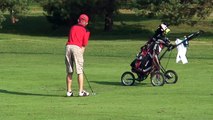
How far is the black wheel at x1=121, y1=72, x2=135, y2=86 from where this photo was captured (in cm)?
A: 1892

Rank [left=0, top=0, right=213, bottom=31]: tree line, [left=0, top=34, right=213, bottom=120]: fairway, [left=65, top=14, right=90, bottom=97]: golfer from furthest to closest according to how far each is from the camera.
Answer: [left=0, top=0, right=213, bottom=31]: tree line < [left=65, top=14, right=90, bottom=97]: golfer < [left=0, top=34, right=213, bottom=120]: fairway

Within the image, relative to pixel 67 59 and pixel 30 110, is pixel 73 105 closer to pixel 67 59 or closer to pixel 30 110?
pixel 30 110

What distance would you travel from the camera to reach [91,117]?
39.9 ft

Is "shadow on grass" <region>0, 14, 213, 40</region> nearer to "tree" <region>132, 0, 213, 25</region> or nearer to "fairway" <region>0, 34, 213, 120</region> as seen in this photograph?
"tree" <region>132, 0, 213, 25</region>

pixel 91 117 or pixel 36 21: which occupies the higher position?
pixel 91 117

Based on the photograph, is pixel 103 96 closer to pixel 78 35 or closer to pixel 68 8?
pixel 78 35

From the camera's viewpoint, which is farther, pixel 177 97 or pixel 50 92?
pixel 50 92

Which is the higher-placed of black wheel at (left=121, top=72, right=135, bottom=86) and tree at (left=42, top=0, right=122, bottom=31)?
black wheel at (left=121, top=72, right=135, bottom=86)

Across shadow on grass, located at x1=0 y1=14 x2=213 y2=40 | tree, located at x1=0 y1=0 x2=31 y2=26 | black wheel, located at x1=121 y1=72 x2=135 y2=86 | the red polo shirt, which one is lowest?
shadow on grass, located at x1=0 y1=14 x2=213 y2=40

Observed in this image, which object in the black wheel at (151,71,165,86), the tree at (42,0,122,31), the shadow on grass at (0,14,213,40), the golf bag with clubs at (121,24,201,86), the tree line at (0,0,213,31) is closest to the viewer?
the black wheel at (151,71,165,86)

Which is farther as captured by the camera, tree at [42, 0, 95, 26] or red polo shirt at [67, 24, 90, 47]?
tree at [42, 0, 95, 26]

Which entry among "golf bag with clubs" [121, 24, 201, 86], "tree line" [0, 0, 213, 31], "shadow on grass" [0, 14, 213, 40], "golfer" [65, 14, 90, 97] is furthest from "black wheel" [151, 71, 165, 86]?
"shadow on grass" [0, 14, 213, 40]

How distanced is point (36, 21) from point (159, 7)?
25113 millimetres

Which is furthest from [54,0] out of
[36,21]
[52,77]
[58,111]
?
[58,111]
